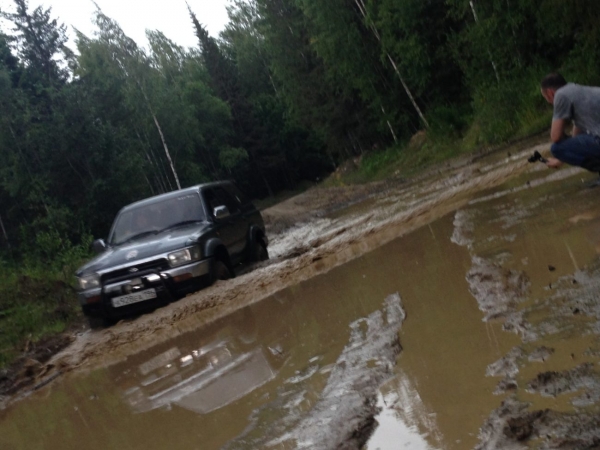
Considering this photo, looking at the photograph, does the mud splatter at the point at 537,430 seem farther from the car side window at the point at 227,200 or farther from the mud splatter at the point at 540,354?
the car side window at the point at 227,200

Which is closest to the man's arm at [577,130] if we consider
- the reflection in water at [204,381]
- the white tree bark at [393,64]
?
the reflection in water at [204,381]

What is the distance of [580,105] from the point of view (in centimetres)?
645

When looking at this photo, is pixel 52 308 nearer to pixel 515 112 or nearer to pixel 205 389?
pixel 205 389

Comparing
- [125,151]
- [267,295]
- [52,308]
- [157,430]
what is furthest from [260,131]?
[157,430]

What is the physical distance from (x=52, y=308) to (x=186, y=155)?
43.0m

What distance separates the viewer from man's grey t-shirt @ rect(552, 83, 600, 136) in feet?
21.0

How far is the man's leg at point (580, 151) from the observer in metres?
6.55

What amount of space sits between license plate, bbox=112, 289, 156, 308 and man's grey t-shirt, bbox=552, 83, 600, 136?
492cm

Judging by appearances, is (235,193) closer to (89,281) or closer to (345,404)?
(89,281)

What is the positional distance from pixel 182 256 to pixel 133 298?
765 mm

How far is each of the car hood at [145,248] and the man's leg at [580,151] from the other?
14.2ft

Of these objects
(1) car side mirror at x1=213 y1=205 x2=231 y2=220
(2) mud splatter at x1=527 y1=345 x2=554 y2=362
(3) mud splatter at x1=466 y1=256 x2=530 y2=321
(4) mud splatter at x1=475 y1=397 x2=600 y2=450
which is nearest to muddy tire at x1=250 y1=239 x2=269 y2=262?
(1) car side mirror at x1=213 y1=205 x2=231 y2=220

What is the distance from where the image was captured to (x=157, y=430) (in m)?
4.21

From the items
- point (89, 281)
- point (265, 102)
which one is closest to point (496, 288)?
point (89, 281)
